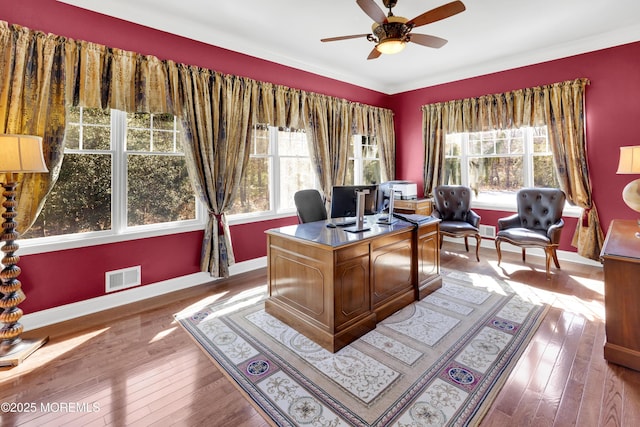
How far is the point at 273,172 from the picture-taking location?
178 inches

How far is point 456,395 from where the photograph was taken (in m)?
1.84

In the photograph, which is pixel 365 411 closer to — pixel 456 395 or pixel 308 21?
pixel 456 395

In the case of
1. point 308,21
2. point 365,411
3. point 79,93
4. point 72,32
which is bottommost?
point 365,411

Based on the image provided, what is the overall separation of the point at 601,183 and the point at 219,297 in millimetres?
5083

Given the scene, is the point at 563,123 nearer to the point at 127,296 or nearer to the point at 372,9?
the point at 372,9

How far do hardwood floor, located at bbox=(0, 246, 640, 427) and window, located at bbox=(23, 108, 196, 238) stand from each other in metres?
0.96

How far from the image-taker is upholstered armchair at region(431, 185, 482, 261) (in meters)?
4.53

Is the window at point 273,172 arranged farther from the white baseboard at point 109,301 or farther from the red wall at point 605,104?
the red wall at point 605,104

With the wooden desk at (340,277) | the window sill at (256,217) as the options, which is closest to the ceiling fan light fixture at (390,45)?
the wooden desk at (340,277)

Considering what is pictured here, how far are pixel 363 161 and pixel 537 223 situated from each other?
2.95 metres

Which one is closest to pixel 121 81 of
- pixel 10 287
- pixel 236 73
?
pixel 236 73

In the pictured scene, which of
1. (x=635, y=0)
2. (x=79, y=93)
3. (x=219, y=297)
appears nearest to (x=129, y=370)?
(x=219, y=297)

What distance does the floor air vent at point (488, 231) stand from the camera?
514cm

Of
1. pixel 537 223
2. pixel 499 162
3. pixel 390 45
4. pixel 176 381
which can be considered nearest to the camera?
pixel 176 381
